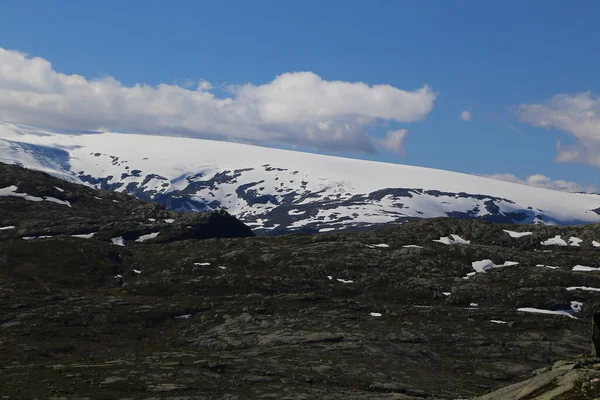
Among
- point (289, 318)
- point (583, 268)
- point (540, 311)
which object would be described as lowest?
point (289, 318)

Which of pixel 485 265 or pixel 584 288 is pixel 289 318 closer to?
pixel 485 265

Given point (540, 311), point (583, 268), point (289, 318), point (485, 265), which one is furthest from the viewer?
point (485, 265)

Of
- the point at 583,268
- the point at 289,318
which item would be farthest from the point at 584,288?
the point at 289,318

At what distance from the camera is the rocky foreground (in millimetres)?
85438

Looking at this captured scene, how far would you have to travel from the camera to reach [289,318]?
419 ft

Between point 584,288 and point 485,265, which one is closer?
point 584,288

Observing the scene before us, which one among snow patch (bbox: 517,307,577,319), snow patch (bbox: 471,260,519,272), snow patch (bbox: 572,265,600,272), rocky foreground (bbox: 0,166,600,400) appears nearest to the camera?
rocky foreground (bbox: 0,166,600,400)

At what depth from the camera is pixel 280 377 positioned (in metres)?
89.0

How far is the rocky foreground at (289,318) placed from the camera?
8544cm

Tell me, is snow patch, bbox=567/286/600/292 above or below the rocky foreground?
above

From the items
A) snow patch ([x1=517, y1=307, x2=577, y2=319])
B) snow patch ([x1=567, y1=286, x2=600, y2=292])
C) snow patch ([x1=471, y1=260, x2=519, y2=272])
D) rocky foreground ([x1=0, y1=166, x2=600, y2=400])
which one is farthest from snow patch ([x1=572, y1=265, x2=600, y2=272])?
snow patch ([x1=517, y1=307, x2=577, y2=319])

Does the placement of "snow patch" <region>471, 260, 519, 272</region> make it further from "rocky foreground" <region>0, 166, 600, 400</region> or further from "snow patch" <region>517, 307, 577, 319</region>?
"snow patch" <region>517, 307, 577, 319</region>

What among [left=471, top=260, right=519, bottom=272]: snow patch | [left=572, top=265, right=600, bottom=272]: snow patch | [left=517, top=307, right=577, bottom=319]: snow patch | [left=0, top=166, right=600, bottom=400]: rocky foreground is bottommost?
[left=0, top=166, right=600, bottom=400]: rocky foreground

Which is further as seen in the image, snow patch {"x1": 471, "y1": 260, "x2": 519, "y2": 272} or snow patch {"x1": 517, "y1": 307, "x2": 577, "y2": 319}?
snow patch {"x1": 471, "y1": 260, "x2": 519, "y2": 272}
